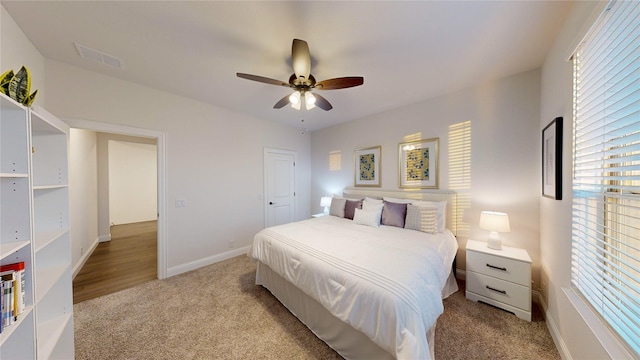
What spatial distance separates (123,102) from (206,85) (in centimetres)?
101

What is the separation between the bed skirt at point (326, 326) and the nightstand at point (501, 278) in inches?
44.1

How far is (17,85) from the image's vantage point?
955 mm

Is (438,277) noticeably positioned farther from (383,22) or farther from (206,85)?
(206,85)

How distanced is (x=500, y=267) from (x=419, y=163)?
1575mm

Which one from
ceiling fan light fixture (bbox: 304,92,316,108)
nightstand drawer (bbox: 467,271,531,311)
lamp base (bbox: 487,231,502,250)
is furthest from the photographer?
lamp base (bbox: 487,231,502,250)

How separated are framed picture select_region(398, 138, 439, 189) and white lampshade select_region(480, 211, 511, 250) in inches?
31.2

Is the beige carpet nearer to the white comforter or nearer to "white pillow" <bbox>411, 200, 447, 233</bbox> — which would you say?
the white comforter

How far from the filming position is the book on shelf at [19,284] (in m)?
0.92

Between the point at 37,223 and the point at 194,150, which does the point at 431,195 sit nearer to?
the point at 194,150

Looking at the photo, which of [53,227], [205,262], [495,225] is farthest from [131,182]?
[495,225]

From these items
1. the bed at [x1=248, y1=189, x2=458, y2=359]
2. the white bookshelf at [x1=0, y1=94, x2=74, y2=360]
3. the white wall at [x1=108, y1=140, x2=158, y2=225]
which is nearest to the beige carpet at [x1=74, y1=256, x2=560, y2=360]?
the bed at [x1=248, y1=189, x2=458, y2=359]

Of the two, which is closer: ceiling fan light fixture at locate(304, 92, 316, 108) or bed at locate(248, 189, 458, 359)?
bed at locate(248, 189, 458, 359)

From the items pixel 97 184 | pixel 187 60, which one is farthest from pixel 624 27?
pixel 97 184

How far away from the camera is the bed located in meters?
1.22
